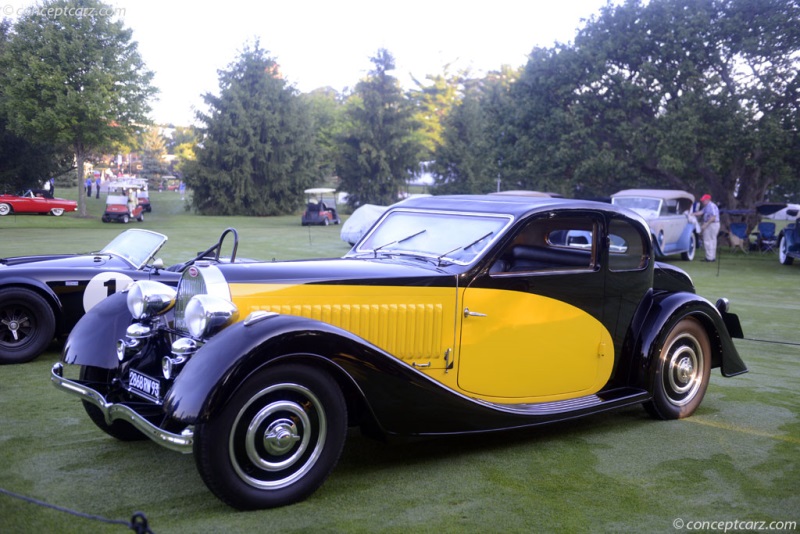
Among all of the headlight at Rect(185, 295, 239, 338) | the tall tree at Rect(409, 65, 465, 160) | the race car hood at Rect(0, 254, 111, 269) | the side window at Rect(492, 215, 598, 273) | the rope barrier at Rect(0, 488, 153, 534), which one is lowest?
the rope barrier at Rect(0, 488, 153, 534)

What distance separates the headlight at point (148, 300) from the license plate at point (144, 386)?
42 centimetres

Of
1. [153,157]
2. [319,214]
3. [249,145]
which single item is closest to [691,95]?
[319,214]

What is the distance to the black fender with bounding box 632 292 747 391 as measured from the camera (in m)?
5.62

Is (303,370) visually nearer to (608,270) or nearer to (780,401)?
(608,270)

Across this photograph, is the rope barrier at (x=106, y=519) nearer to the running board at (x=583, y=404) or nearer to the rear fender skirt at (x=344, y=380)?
the rear fender skirt at (x=344, y=380)

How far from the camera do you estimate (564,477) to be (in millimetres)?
4500

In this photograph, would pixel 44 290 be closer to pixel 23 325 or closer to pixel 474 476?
pixel 23 325

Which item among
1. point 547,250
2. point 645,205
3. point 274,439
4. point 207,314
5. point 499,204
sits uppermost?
point 645,205

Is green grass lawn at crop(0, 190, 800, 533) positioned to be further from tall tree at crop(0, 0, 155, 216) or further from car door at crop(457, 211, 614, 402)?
tall tree at crop(0, 0, 155, 216)

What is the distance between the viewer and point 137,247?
823 centimetres

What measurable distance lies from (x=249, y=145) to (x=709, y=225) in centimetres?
3457

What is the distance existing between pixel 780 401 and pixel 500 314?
3.08 meters

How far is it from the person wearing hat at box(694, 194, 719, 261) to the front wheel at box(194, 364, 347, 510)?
1965cm

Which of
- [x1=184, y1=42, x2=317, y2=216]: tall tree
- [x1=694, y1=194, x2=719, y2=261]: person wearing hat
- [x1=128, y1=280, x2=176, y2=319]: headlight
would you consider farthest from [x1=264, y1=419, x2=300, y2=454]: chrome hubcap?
[x1=184, y1=42, x2=317, y2=216]: tall tree
